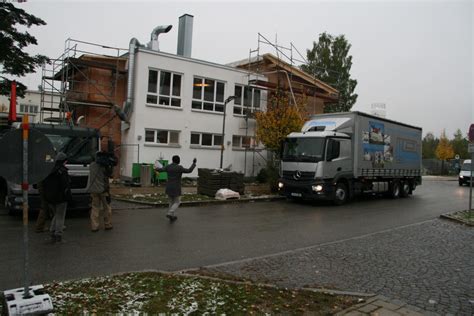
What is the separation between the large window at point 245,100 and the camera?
78.8 ft

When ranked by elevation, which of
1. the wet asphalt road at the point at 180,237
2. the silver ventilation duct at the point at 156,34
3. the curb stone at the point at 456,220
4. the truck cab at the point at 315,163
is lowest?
the wet asphalt road at the point at 180,237

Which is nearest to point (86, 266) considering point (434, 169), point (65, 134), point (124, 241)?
point (124, 241)

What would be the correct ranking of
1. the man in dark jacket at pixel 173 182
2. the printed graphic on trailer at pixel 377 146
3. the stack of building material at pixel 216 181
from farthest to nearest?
1. the printed graphic on trailer at pixel 377 146
2. the stack of building material at pixel 216 181
3. the man in dark jacket at pixel 173 182

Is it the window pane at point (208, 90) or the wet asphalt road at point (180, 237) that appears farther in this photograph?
the window pane at point (208, 90)

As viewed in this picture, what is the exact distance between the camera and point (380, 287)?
17.5 ft

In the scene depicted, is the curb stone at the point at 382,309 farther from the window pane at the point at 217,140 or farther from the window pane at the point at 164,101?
the window pane at the point at 217,140

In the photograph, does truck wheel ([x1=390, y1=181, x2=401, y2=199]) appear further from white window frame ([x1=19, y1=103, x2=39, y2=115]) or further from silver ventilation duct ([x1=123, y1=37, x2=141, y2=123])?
white window frame ([x1=19, y1=103, x2=39, y2=115])

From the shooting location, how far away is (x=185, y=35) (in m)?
25.0

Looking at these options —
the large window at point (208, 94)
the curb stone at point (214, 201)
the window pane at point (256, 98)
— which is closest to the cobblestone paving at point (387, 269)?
the curb stone at point (214, 201)

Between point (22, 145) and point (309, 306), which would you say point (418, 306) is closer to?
point (309, 306)

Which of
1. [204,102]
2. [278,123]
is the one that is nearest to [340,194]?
[278,123]

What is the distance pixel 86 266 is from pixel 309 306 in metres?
3.50

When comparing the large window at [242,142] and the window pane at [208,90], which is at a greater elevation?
the window pane at [208,90]

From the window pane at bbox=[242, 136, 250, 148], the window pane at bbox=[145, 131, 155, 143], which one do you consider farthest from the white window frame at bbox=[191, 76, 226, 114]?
the window pane at bbox=[145, 131, 155, 143]
